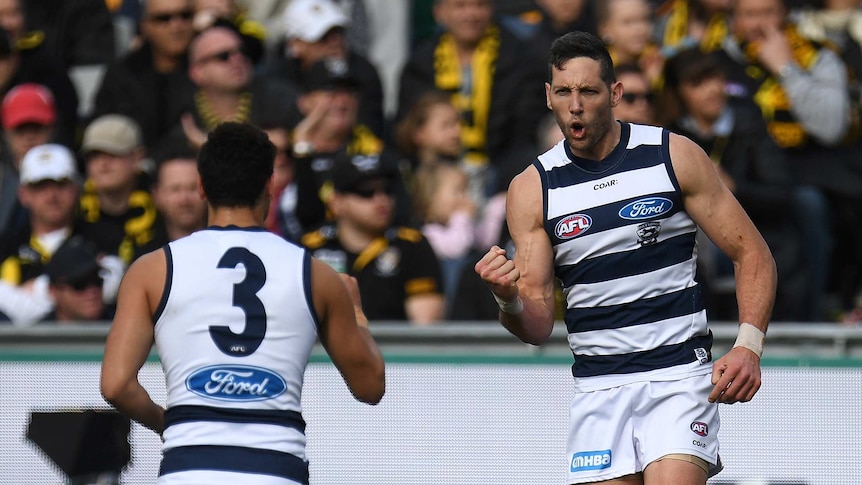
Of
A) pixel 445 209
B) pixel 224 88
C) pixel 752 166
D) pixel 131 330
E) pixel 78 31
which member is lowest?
pixel 131 330

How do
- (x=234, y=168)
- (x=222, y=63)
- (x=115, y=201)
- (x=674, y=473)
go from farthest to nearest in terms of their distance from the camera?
(x=222, y=63), (x=115, y=201), (x=674, y=473), (x=234, y=168)

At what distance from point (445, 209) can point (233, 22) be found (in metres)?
2.46

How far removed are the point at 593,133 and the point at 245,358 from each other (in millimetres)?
1648

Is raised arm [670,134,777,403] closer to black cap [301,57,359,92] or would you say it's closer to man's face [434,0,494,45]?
black cap [301,57,359,92]

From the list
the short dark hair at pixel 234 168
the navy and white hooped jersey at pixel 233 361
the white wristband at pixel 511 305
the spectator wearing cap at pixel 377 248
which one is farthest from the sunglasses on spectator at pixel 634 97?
the navy and white hooped jersey at pixel 233 361

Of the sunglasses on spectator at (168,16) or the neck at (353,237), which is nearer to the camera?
the neck at (353,237)

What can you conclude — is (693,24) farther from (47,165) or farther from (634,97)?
(47,165)

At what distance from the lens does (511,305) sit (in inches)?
202

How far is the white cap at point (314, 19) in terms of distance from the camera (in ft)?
33.1

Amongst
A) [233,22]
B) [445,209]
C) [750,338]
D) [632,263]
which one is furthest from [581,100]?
[233,22]

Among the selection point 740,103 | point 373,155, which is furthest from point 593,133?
point 740,103

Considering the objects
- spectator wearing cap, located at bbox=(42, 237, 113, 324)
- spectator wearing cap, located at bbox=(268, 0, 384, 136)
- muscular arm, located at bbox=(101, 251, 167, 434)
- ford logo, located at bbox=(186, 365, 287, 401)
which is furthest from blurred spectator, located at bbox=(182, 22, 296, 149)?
ford logo, located at bbox=(186, 365, 287, 401)

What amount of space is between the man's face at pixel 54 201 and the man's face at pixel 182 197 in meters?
0.69

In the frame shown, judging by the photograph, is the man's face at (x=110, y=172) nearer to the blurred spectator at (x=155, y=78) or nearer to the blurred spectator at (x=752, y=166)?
the blurred spectator at (x=155, y=78)
